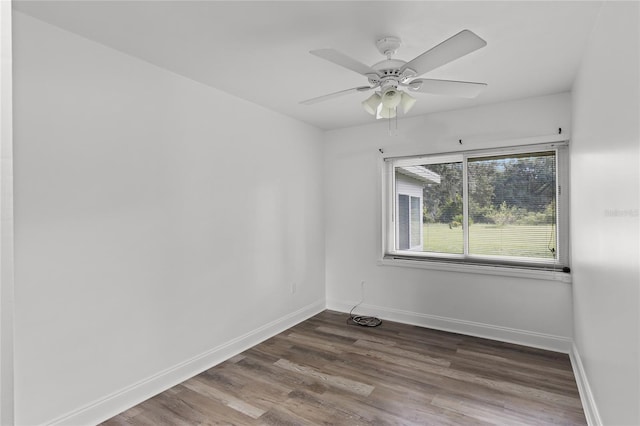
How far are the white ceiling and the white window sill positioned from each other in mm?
1702

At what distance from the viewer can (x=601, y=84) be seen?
6.16 feet

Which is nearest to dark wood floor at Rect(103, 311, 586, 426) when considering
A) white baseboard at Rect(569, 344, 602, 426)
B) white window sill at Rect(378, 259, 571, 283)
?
white baseboard at Rect(569, 344, 602, 426)

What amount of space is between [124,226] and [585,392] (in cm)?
330

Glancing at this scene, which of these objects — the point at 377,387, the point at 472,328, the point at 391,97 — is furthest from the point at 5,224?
the point at 472,328

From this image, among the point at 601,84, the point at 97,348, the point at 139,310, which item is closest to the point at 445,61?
the point at 601,84

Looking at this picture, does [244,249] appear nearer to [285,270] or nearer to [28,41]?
[285,270]

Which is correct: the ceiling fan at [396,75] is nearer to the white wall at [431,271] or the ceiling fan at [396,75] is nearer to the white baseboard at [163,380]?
the white wall at [431,271]

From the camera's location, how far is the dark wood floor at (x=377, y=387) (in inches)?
88.2

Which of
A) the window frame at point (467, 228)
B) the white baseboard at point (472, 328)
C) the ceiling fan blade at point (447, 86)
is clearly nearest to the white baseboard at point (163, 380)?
the white baseboard at point (472, 328)

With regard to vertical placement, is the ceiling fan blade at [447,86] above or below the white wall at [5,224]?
above

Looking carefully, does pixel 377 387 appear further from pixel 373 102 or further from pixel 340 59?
pixel 340 59

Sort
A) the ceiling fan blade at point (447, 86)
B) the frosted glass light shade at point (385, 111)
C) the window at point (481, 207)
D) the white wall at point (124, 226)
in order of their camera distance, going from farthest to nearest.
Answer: the window at point (481, 207), the frosted glass light shade at point (385, 111), the ceiling fan blade at point (447, 86), the white wall at point (124, 226)

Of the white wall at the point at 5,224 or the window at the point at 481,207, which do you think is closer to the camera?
the white wall at the point at 5,224

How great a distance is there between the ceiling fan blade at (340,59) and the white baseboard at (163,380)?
8.04 ft
